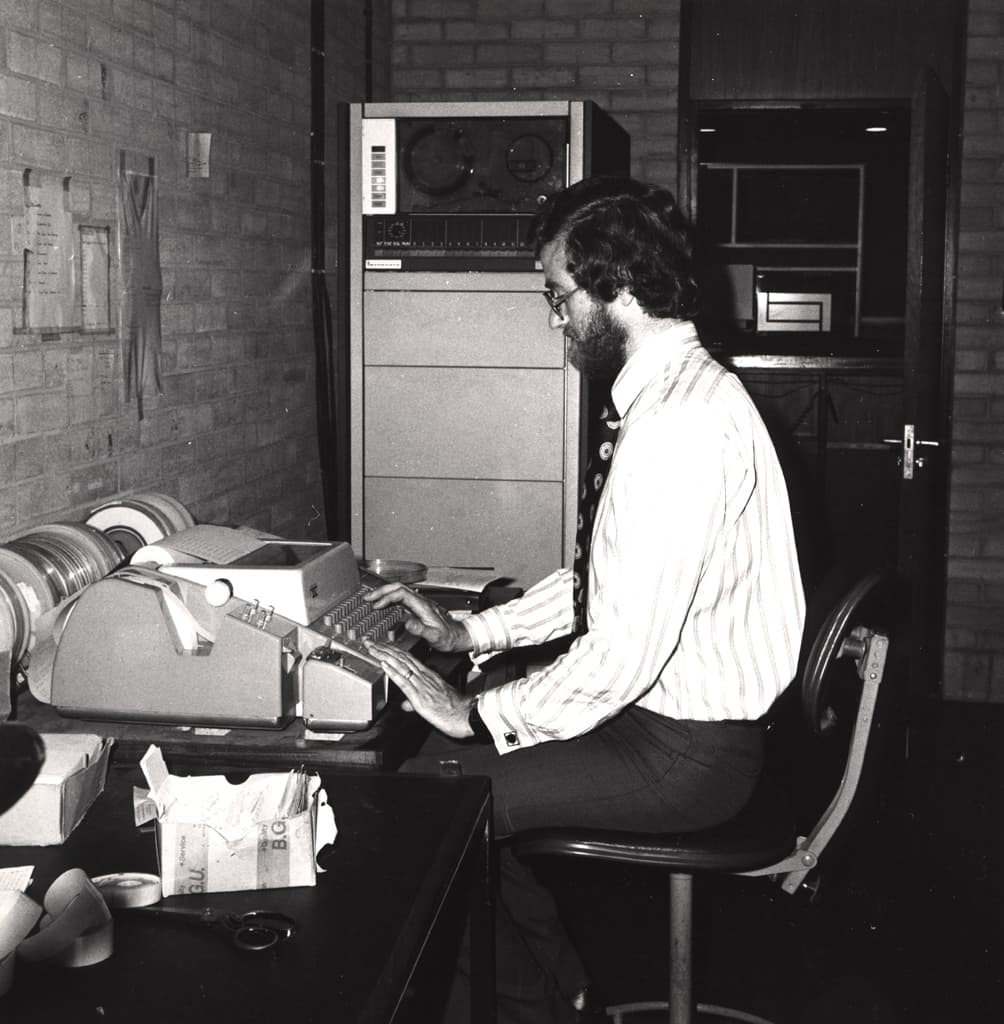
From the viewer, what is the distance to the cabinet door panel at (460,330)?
3.49 metres

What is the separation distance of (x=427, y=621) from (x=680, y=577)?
0.61 metres

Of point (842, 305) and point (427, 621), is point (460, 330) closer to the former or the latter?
point (427, 621)

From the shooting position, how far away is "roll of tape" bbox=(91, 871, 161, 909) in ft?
4.34

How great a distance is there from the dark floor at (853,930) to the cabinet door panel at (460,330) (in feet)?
4.26

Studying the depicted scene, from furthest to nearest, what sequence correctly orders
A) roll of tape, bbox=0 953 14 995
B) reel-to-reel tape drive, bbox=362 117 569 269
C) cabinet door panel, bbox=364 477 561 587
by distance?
cabinet door panel, bbox=364 477 561 587, reel-to-reel tape drive, bbox=362 117 569 269, roll of tape, bbox=0 953 14 995

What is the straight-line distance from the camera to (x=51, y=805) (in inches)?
58.2

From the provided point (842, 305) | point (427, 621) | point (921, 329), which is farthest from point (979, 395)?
point (427, 621)

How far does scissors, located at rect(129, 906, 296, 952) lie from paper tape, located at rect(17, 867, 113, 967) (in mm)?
75

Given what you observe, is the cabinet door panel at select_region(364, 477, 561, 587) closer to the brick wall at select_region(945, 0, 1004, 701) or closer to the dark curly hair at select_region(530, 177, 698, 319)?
the dark curly hair at select_region(530, 177, 698, 319)

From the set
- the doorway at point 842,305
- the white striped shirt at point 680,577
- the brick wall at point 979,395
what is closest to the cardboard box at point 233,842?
the white striped shirt at point 680,577

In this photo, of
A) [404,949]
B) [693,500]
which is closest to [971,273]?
[693,500]

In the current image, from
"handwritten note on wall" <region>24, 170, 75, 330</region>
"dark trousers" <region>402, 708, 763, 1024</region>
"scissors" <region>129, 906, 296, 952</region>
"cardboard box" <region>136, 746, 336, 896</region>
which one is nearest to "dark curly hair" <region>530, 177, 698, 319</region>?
"dark trousers" <region>402, 708, 763, 1024</region>

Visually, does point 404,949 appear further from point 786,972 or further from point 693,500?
point 786,972

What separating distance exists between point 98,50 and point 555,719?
153 centimetres
